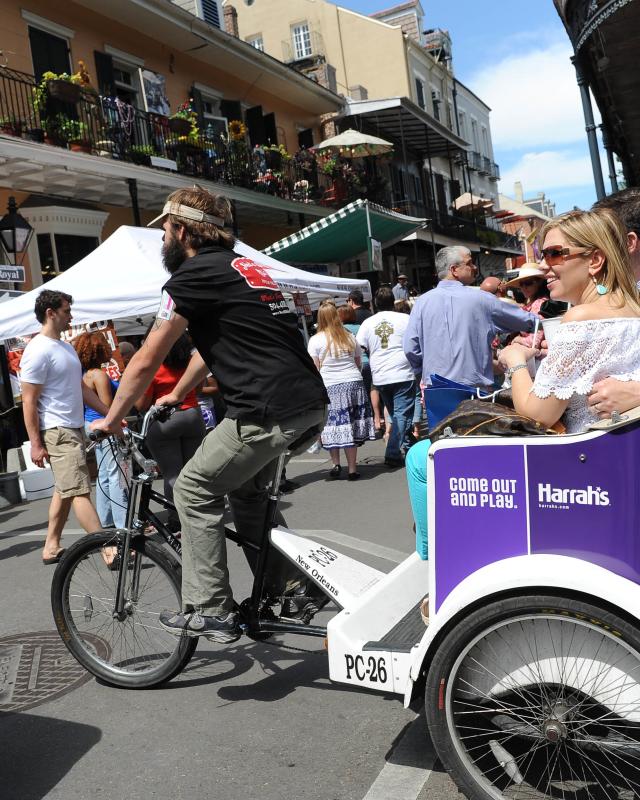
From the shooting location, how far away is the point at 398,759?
2855 millimetres

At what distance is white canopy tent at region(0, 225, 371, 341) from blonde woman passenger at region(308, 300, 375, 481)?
3.19 ft

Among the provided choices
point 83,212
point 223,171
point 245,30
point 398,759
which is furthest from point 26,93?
point 245,30

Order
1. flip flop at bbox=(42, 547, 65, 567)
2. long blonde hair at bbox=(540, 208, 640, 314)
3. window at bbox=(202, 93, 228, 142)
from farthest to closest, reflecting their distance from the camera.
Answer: window at bbox=(202, 93, 228, 142), flip flop at bbox=(42, 547, 65, 567), long blonde hair at bbox=(540, 208, 640, 314)

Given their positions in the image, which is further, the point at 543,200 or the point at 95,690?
the point at 543,200

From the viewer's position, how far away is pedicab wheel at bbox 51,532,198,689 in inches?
138

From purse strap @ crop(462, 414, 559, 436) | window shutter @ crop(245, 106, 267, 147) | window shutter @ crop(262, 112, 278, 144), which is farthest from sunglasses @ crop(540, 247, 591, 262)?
window shutter @ crop(262, 112, 278, 144)

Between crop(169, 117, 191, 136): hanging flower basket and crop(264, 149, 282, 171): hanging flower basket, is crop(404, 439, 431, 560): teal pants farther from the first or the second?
crop(264, 149, 282, 171): hanging flower basket

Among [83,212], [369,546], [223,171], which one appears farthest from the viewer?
[223,171]

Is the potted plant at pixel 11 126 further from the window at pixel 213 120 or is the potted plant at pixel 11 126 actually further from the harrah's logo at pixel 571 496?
the harrah's logo at pixel 571 496

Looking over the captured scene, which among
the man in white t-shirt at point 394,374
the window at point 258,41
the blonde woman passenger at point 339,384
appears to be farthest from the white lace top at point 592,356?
the window at point 258,41

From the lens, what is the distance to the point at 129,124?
1562 cm

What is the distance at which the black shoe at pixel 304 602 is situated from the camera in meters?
3.30

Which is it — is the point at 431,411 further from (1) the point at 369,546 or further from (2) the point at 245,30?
(2) the point at 245,30

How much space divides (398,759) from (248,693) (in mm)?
893
